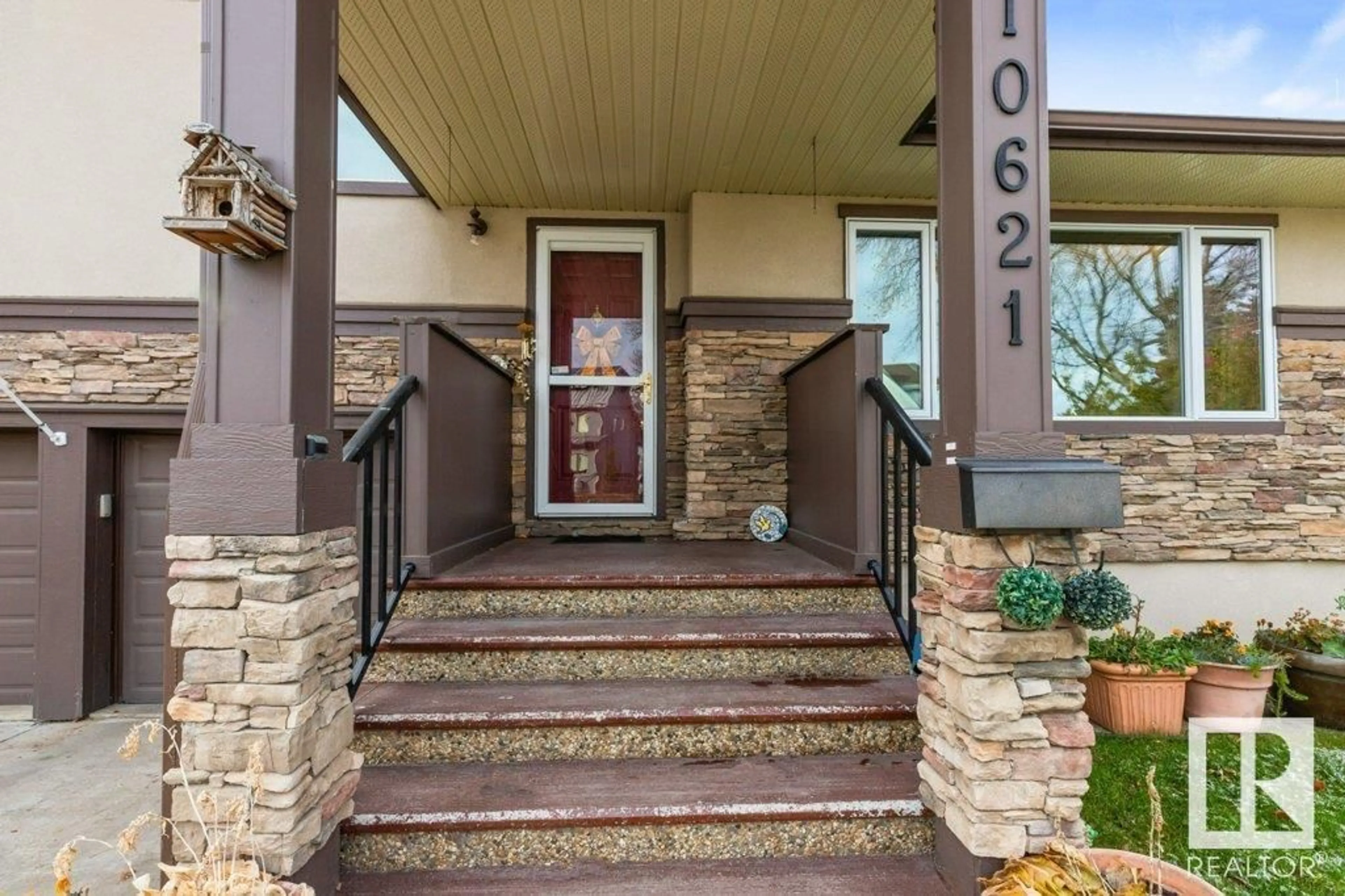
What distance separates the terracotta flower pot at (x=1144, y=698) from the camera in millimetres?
3213

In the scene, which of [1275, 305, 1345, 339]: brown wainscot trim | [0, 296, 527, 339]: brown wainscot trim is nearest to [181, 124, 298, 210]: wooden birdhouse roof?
[0, 296, 527, 339]: brown wainscot trim

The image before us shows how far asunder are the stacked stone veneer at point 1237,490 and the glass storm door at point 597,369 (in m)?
2.98

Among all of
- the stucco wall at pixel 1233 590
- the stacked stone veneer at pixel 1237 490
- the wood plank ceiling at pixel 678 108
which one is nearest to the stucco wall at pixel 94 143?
the wood plank ceiling at pixel 678 108

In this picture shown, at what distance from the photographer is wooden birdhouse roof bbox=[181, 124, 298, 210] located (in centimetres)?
160

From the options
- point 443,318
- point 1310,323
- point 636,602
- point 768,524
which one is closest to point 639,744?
point 636,602

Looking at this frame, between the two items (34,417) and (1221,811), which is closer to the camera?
(1221,811)

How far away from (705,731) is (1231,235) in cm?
496

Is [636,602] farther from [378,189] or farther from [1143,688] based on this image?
[378,189]

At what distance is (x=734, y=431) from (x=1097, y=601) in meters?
3.03

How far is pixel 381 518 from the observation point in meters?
2.56

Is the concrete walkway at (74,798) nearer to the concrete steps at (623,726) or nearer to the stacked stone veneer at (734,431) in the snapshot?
the concrete steps at (623,726)

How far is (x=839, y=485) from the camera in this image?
343 centimetres

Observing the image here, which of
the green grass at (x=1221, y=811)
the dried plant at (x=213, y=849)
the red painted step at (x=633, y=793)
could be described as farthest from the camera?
the green grass at (x=1221, y=811)

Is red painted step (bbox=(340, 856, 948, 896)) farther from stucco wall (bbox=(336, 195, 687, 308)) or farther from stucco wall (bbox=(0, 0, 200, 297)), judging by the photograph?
stucco wall (bbox=(0, 0, 200, 297))
